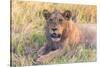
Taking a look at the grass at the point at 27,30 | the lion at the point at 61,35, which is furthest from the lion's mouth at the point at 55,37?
the grass at the point at 27,30

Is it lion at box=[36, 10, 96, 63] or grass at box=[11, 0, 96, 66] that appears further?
lion at box=[36, 10, 96, 63]

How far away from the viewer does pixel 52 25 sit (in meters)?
2.71

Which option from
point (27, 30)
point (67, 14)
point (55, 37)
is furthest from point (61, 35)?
point (27, 30)

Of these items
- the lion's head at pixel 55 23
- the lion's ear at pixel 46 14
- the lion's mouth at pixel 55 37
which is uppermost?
the lion's ear at pixel 46 14

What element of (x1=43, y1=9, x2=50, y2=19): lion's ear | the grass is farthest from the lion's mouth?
(x1=43, y1=9, x2=50, y2=19): lion's ear

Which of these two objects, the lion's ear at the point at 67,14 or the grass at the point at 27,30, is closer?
the grass at the point at 27,30

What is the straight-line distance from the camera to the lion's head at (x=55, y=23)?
8.84 feet

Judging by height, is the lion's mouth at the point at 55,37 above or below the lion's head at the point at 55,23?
below

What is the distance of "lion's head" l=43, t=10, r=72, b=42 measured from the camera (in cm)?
270

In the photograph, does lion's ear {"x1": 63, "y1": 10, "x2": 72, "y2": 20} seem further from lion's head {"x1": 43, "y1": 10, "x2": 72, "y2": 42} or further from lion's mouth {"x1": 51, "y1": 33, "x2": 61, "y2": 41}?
lion's mouth {"x1": 51, "y1": 33, "x2": 61, "y2": 41}

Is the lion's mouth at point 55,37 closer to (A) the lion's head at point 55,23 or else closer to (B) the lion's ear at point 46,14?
(A) the lion's head at point 55,23
